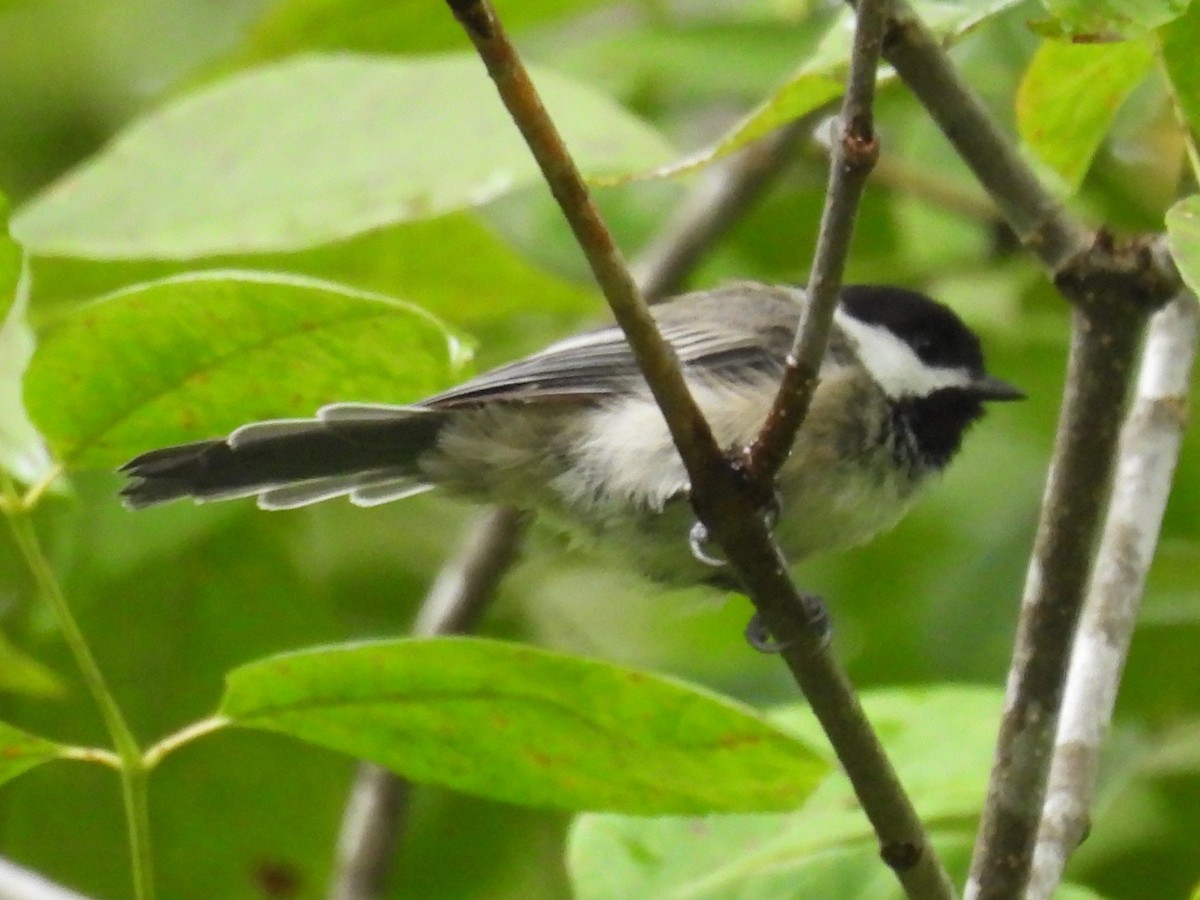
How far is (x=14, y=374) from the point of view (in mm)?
1655

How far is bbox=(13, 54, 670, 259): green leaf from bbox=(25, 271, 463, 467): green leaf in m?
0.44

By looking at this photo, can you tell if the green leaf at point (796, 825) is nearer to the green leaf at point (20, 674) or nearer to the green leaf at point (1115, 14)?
the green leaf at point (20, 674)

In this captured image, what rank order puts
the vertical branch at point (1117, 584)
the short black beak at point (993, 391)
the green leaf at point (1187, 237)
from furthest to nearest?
the short black beak at point (993, 391) < the vertical branch at point (1117, 584) < the green leaf at point (1187, 237)

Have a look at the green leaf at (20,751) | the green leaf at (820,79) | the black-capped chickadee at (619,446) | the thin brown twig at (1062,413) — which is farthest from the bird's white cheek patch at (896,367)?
the green leaf at (20,751)

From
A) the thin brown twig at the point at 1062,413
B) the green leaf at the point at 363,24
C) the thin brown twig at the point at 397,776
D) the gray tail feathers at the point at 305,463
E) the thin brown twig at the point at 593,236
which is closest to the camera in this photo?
the thin brown twig at the point at 593,236

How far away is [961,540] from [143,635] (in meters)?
1.25

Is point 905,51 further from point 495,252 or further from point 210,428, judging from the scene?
point 495,252

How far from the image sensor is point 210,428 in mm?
1578

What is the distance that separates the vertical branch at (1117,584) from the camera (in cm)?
155

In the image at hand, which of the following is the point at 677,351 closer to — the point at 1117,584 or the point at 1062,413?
the point at 1117,584

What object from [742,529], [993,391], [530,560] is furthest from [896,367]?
[742,529]

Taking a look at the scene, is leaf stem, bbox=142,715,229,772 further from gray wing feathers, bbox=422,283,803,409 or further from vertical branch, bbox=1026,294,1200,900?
vertical branch, bbox=1026,294,1200,900

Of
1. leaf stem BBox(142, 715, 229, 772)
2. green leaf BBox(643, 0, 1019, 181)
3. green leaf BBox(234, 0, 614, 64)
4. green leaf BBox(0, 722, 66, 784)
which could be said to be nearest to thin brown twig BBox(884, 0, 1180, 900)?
green leaf BBox(643, 0, 1019, 181)

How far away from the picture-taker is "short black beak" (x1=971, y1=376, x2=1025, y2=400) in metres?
2.38
